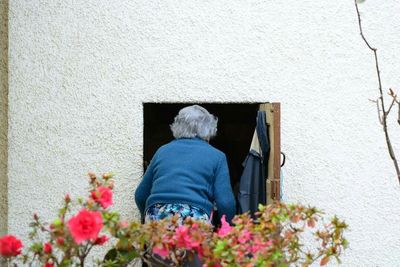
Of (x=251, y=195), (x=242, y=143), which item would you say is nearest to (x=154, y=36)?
(x=251, y=195)

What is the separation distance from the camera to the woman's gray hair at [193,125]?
467 cm

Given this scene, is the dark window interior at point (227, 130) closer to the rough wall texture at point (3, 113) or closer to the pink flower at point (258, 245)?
the rough wall texture at point (3, 113)

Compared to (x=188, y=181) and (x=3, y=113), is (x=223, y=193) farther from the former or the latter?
(x=3, y=113)

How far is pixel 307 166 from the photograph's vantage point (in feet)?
16.4

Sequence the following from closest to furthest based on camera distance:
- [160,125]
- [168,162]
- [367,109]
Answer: [168,162] → [367,109] → [160,125]

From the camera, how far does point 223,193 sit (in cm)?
450

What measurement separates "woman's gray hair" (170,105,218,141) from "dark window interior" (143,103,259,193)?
1627mm

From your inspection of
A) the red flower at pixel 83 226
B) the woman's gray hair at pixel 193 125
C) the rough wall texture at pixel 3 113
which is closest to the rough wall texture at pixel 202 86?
the rough wall texture at pixel 3 113

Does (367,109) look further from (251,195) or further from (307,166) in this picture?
(251,195)

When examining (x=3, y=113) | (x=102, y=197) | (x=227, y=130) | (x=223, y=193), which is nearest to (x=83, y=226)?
(x=102, y=197)

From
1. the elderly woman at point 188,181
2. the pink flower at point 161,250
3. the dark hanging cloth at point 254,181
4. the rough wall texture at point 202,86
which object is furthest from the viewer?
the rough wall texture at point 202,86

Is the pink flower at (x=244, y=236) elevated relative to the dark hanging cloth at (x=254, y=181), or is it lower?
lower

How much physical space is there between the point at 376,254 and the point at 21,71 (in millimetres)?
2986

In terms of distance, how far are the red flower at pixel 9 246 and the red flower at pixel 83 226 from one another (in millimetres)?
340
